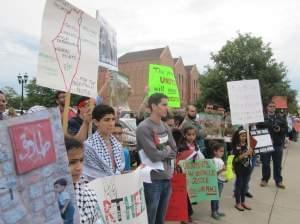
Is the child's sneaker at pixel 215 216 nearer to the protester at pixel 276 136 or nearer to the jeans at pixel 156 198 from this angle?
the jeans at pixel 156 198

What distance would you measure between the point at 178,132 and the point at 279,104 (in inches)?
242

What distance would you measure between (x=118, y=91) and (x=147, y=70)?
41341mm

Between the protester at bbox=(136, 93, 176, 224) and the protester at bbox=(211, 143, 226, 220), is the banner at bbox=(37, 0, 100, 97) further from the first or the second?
the protester at bbox=(211, 143, 226, 220)

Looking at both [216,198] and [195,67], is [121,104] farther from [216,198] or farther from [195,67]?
[195,67]

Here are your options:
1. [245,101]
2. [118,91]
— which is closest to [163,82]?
[118,91]

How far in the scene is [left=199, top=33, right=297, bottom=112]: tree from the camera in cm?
2539

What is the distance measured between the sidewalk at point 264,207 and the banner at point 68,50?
311cm

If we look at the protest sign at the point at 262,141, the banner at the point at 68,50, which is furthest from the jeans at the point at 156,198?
the protest sign at the point at 262,141

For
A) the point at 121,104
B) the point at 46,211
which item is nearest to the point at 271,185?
the point at 121,104

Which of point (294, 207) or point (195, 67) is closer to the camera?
point (294, 207)

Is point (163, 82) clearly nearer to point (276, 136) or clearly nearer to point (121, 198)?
point (276, 136)

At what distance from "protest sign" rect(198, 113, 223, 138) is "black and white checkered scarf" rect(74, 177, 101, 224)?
6.26 m

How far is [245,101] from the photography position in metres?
6.45

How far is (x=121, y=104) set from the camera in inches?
221
